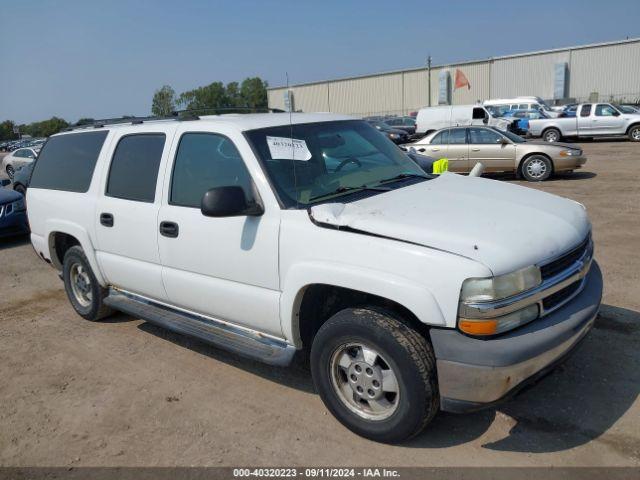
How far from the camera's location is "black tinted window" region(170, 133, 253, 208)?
12.6ft

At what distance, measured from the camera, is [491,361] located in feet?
9.16

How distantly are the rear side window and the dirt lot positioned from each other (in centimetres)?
142

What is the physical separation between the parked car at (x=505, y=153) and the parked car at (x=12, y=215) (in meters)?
9.43

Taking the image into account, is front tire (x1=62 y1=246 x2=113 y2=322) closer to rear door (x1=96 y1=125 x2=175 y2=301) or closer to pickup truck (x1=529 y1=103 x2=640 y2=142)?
rear door (x1=96 y1=125 x2=175 y2=301)

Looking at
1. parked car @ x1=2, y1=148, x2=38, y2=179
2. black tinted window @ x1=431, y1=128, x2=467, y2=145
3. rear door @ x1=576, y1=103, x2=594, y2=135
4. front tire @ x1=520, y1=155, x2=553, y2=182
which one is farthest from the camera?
rear door @ x1=576, y1=103, x2=594, y2=135

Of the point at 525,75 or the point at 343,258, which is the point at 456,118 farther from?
the point at 525,75

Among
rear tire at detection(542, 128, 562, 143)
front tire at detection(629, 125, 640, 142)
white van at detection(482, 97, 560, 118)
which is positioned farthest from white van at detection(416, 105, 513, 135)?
white van at detection(482, 97, 560, 118)

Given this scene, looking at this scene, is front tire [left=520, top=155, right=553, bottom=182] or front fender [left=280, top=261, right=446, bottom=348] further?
front tire [left=520, top=155, right=553, bottom=182]

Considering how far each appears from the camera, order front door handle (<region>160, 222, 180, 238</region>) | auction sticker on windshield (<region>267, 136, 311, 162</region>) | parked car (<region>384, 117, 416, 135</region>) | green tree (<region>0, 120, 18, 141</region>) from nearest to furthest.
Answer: auction sticker on windshield (<region>267, 136, 311, 162</region>), front door handle (<region>160, 222, 180, 238</region>), parked car (<region>384, 117, 416, 135</region>), green tree (<region>0, 120, 18, 141</region>)

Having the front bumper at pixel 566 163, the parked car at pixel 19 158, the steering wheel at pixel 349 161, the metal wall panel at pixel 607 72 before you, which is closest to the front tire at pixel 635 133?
the front bumper at pixel 566 163

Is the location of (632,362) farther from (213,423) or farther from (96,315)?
(96,315)

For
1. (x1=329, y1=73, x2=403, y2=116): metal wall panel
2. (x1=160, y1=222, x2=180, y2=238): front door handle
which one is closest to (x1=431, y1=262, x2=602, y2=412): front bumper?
(x1=160, y1=222, x2=180, y2=238): front door handle

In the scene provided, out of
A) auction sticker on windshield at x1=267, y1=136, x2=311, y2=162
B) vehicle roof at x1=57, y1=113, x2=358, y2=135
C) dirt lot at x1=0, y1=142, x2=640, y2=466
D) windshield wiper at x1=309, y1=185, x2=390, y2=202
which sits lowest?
dirt lot at x1=0, y1=142, x2=640, y2=466

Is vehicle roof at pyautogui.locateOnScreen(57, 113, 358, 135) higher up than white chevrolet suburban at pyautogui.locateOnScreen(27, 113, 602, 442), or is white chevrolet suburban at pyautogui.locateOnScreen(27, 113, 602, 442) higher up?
vehicle roof at pyautogui.locateOnScreen(57, 113, 358, 135)
